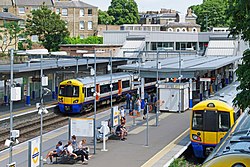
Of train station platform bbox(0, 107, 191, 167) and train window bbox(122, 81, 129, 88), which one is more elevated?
train window bbox(122, 81, 129, 88)

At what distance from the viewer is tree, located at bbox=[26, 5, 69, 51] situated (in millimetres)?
67875

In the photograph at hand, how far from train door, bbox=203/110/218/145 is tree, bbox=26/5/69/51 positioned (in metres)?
49.3

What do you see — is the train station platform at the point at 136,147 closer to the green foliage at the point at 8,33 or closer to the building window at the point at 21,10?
the green foliage at the point at 8,33

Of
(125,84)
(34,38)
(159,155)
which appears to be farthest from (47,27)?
(159,155)

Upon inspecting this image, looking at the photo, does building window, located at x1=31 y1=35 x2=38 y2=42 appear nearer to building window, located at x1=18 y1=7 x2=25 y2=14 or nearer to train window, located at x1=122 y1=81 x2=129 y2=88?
building window, located at x1=18 y1=7 x2=25 y2=14

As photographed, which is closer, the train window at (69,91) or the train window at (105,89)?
the train window at (69,91)

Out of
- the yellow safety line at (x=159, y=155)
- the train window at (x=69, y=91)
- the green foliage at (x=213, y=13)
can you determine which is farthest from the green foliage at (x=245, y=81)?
the green foliage at (x=213, y=13)

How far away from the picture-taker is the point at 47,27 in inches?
2689

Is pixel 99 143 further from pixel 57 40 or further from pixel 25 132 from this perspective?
pixel 57 40

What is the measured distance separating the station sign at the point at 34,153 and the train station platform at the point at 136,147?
3800 mm

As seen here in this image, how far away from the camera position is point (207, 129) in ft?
69.9

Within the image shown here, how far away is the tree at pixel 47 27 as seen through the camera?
67.9 m

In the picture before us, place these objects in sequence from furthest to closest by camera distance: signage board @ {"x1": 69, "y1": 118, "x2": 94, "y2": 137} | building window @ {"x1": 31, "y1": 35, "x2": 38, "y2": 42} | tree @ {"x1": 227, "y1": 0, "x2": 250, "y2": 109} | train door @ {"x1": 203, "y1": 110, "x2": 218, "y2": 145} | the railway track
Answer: building window @ {"x1": 31, "y1": 35, "x2": 38, "y2": 42} → the railway track → signage board @ {"x1": 69, "y1": 118, "x2": 94, "y2": 137} → train door @ {"x1": 203, "y1": 110, "x2": 218, "y2": 145} → tree @ {"x1": 227, "y1": 0, "x2": 250, "y2": 109}

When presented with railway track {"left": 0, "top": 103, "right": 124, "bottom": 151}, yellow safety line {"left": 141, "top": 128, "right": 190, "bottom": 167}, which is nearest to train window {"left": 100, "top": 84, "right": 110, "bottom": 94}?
railway track {"left": 0, "top": 103, "right": 124, "bottom": 151}
